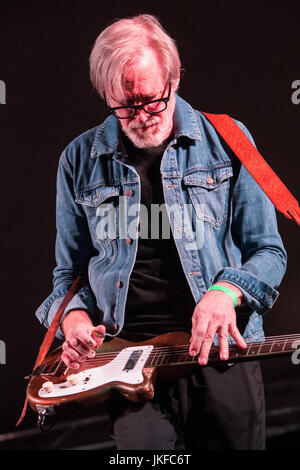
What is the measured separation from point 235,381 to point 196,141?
2.58 ft

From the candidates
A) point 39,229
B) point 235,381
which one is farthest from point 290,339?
point 39,229

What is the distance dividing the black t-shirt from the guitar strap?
0.27 metres

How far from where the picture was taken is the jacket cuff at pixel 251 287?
1.51 meters

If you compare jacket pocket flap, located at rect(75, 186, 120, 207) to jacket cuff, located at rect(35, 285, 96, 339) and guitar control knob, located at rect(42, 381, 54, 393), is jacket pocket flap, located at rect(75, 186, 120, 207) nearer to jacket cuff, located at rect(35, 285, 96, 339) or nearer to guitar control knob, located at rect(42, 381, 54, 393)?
jacket cuff, located at rect(35, 285, 96, 339)

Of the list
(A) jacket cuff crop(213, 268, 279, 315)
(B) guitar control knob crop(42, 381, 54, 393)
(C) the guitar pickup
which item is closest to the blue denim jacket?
(A) jacket cuff crop(213, 268, 279, 315)

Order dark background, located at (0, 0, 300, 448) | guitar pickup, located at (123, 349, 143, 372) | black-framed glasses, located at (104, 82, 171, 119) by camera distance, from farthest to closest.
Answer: dark background, located at (0, 0, 300, 448) < black-framed glasses, located at (104, 82, 171, 119) < guitar pickup, located at (123, 349, 143, 372)

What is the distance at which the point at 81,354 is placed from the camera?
160 centimetres

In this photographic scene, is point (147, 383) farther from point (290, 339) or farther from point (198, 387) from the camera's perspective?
point (290, 339)

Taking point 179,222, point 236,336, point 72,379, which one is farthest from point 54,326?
point 236,336

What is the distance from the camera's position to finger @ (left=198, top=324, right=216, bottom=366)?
1403mm

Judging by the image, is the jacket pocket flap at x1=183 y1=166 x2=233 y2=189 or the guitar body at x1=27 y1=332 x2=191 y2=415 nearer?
the guitar body at x1=27 y1=332 x2=191 y2=415

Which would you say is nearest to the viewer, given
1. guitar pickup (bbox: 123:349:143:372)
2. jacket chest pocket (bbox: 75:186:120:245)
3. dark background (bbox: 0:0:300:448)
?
guitar pickup (bbox: 123:349:143:372)

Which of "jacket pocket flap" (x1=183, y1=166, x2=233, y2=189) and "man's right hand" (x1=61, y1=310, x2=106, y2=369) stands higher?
"jacket pocket flap" (x1=183, y1=166, x2=233, y2=189)

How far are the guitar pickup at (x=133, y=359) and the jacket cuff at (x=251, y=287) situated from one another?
0.33 meters
